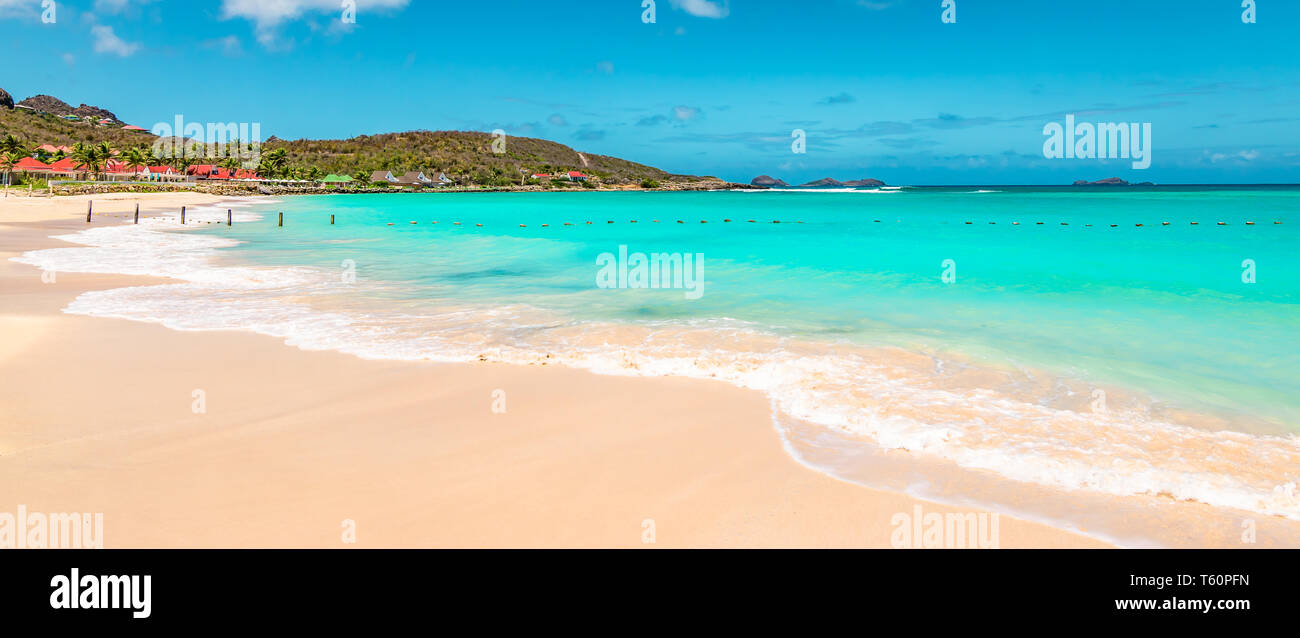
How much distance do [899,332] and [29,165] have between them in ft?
318

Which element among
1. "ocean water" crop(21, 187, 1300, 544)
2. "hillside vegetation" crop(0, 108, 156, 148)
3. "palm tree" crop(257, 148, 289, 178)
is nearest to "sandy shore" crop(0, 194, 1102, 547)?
"ocean water" crop(21, 187, 1300, 544)

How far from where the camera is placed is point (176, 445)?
562 centimetres

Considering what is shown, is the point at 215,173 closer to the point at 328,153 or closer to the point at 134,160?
the point at 134,160

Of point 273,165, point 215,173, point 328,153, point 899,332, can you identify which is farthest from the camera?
point 328,153

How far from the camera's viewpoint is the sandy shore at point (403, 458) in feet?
14.3

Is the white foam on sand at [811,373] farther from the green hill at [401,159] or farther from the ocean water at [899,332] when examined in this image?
the green hill at [401,159]

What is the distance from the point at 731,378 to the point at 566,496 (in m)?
3.55

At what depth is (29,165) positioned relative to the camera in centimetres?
7538

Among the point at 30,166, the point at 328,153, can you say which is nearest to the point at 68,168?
the point at 30,166

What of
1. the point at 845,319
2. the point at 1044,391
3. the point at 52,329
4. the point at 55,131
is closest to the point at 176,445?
the point at 52,329

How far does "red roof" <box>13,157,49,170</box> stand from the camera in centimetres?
7394

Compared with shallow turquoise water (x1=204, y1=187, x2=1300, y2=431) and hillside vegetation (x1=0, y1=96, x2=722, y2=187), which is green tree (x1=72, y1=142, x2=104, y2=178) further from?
shallow turquoise water (x1=204, y1=187, x2=1300, y2=431)

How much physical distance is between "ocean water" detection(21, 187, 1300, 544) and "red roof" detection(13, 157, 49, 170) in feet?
216
